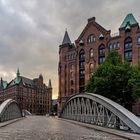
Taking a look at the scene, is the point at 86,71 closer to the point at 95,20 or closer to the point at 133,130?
the point at 95,20

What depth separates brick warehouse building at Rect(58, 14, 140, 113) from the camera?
8656 centimetres

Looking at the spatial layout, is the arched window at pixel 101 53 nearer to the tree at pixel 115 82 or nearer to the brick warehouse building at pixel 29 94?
the tree at pixel 115 82

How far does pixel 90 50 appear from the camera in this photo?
325ft

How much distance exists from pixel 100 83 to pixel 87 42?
5439 cm

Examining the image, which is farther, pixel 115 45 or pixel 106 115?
pixel 115 45

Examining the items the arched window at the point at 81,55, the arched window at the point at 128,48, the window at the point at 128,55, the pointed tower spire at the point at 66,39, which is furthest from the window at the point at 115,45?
the pointed tower spire at the point at 66,39

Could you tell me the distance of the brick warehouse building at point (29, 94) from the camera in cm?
17388

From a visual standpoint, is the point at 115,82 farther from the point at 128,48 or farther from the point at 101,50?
the point at 101,50

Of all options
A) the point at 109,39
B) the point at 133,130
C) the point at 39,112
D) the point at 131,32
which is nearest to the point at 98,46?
the point at 109,39

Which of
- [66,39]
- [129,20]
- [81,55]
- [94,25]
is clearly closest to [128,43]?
[129,20]

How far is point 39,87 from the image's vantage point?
19288cm

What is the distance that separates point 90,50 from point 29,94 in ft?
295

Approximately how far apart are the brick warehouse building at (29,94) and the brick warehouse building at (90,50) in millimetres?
67730

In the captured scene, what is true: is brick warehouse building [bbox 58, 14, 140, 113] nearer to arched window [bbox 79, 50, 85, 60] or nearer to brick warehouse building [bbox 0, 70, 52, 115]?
arched window [bbox 79, 50, 85, 60]
